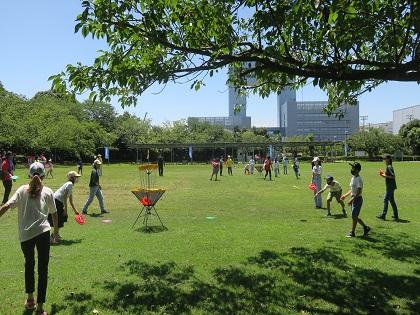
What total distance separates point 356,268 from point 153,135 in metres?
86.2

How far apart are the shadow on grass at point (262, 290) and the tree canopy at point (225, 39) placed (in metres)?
2.92

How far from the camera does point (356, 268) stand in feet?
27.0

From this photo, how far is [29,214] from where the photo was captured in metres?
5.83

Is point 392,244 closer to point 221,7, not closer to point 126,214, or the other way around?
point 221,7

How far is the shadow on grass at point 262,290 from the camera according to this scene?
20.3 ft

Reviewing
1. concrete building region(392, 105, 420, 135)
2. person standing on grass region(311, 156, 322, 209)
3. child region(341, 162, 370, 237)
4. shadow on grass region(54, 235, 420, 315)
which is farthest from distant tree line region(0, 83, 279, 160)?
concrete building region(392, 105, 420, 135)

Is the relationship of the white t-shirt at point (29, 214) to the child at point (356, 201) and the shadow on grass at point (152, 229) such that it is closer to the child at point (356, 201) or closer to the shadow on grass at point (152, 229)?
the shadow on grass at point (152, 229)

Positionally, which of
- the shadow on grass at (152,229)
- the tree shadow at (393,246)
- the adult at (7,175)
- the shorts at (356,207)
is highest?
the adult at (7,175)

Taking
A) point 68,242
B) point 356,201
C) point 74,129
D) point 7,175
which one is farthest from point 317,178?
point 74,129

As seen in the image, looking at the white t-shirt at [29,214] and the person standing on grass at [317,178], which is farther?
the person standing on grass at [317,178]

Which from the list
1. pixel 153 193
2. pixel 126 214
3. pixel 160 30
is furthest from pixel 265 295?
pixel 126 214

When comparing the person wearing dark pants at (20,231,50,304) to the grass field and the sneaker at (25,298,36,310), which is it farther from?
the grass field

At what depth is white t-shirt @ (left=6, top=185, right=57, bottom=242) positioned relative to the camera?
578 cm

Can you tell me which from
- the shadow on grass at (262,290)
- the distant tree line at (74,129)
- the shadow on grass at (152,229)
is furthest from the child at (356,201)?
the distant tree line at (74,129)
